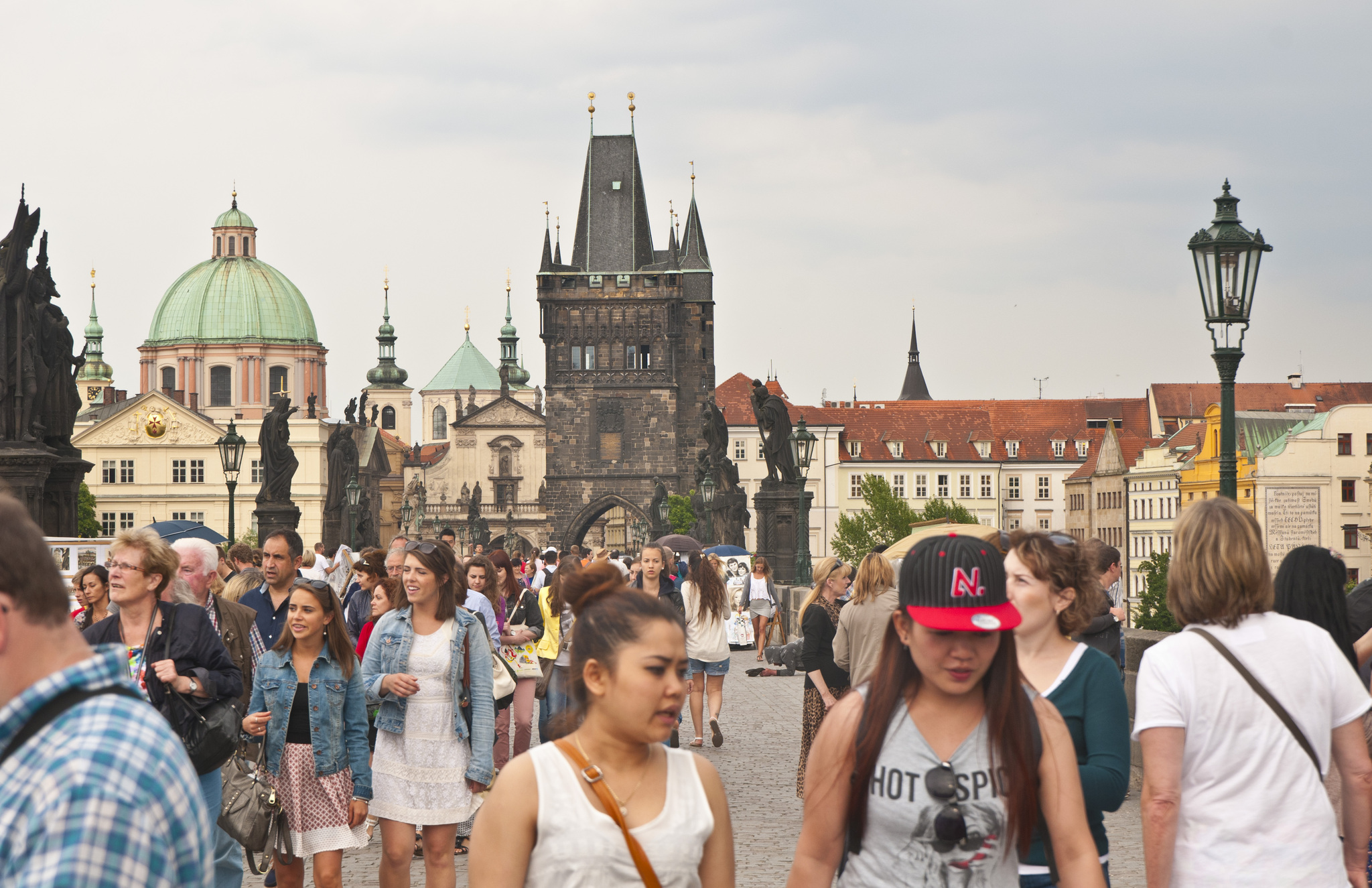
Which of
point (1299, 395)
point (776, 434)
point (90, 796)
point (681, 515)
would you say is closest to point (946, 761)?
point (90, 796)

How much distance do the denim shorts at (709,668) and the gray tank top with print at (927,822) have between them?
29.1 ft

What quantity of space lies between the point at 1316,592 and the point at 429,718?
3128mm

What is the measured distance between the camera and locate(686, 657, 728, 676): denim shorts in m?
11.9

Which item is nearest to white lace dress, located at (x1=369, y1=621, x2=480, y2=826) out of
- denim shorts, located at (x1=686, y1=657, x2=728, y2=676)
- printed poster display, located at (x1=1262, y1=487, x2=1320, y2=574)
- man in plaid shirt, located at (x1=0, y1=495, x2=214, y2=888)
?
man in plaid shirt, located at (x1=0, y1=495, x2=214, y2=888)

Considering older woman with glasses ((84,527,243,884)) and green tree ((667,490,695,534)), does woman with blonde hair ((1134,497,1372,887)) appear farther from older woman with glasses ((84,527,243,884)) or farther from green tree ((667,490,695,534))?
green tree ((667,490,695,534))

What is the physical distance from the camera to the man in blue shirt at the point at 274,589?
7113 mm

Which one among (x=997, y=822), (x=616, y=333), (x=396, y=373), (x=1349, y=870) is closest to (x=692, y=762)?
(x=997, y=822)

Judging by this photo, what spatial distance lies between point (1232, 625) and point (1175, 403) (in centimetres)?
9387

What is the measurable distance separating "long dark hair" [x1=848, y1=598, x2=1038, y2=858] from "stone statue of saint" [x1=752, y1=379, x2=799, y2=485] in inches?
781

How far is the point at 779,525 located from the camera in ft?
80.6

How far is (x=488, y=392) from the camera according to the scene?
145500 millimetres

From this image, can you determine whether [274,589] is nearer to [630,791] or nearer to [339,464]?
[630,791]

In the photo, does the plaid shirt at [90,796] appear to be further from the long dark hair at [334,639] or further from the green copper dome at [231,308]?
the green copper dome at [231,308]

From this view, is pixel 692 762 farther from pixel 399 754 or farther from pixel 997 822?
pixel 399 754
